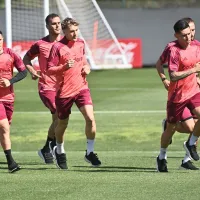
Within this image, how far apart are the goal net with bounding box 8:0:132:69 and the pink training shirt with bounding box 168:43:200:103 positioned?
73.5 feet

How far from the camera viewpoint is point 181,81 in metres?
13.0

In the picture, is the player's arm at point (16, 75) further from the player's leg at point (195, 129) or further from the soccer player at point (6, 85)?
the player's leg at point (195, 129)

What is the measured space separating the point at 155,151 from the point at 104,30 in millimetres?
21156

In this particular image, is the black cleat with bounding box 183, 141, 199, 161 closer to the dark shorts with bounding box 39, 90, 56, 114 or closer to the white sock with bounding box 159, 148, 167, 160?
the white sock with bounding box 159, 148, 167, 160

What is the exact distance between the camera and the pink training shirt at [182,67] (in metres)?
12.7

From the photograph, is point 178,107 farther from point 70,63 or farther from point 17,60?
point 17,60

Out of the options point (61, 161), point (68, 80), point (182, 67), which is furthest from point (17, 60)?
point (182, 67)

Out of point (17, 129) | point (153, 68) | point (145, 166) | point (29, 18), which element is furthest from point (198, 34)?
point (145, 166)

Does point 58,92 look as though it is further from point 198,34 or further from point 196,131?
point 198,34

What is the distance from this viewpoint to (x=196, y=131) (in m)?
13.5

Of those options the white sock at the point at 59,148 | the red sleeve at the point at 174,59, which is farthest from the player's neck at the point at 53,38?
the red sleeve at the point at 174,59

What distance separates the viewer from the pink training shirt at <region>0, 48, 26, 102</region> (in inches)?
532

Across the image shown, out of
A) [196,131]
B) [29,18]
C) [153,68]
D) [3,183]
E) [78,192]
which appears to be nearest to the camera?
[78,192]

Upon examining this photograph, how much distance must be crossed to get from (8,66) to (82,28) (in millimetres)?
23764
